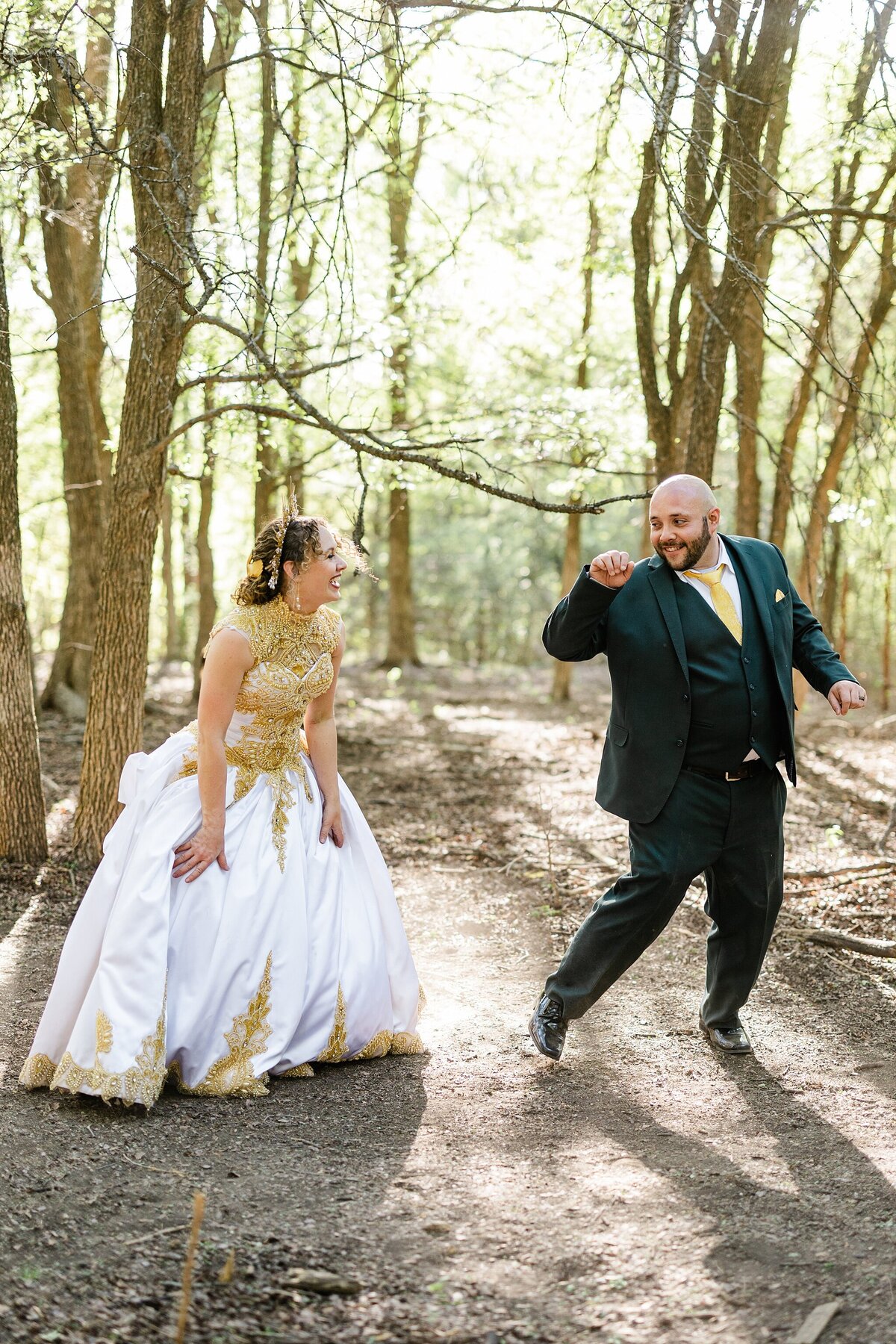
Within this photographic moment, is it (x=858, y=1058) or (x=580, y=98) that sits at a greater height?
(x=580, y=98)

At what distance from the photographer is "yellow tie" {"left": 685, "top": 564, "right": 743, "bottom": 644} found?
3.89 m

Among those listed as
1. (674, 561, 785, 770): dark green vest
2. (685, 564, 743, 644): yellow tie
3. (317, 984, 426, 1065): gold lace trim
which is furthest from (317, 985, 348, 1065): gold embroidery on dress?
Result: (685, 564, 743, 644): yellow tie

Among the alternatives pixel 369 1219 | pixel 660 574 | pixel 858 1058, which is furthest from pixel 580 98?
pixel 369 1219

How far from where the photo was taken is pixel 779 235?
12062 mm

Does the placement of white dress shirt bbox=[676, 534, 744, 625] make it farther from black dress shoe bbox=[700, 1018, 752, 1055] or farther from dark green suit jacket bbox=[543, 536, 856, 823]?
black dress shoe bbox=[700, 1018, 752, 1055]

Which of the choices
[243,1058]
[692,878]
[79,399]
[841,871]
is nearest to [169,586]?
[79,399]

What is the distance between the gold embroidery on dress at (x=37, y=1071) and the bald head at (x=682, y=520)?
105 inches

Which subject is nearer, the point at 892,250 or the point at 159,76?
the point at 159,76

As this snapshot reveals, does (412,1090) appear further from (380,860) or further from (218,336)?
→ (218,336)

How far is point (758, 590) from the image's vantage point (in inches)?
154

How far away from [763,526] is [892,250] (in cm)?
1860

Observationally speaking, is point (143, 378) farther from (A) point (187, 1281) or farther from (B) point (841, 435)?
(B) point (841, 435)

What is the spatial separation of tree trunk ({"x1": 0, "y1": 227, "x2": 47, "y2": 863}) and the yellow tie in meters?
3.95

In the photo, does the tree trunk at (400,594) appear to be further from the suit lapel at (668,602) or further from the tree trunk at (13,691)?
the suit lapel at (668,602)
